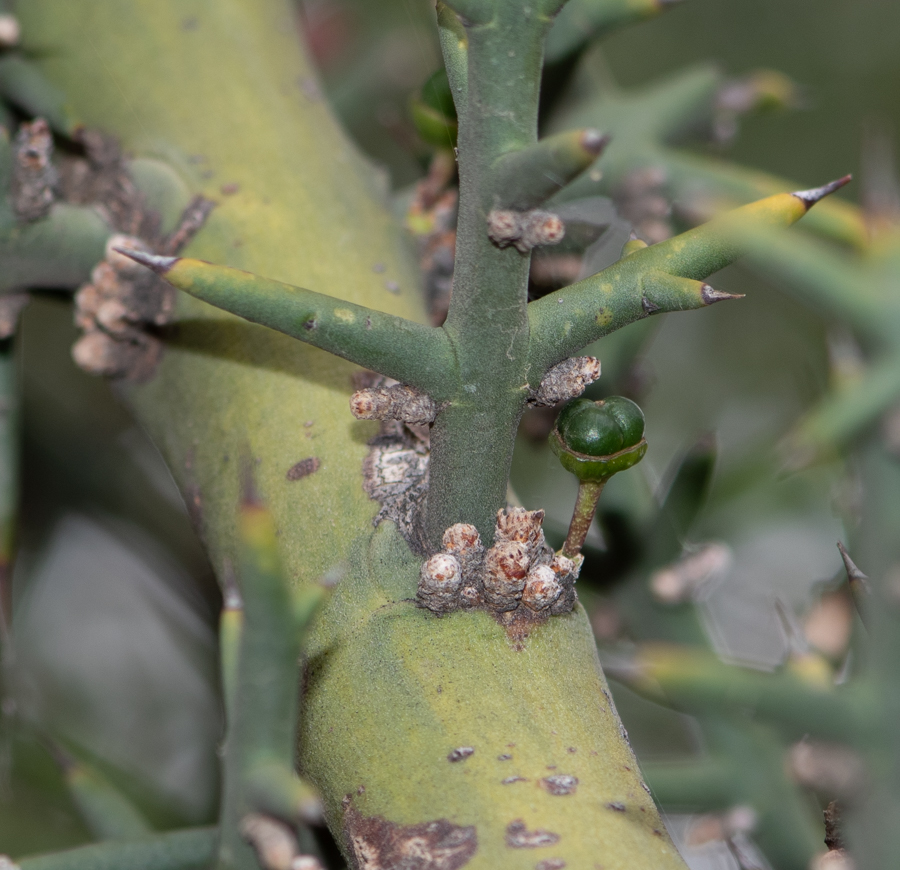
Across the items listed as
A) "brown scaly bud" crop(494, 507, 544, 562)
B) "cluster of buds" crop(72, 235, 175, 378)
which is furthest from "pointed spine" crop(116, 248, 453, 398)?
"cluster of buds" crop(72, 235, 175, 378)

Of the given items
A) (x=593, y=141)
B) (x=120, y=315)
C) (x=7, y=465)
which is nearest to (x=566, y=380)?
(x=593, y=141)

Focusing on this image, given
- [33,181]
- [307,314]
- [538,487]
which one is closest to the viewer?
[307,314]

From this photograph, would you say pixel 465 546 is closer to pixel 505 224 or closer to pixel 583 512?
pixel 583 512

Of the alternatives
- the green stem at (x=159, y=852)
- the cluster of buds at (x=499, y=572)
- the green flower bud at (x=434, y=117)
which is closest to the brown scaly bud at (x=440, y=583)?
the cluster of buds at (x=499, y=572)

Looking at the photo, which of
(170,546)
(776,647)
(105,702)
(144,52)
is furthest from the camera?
(105,702)

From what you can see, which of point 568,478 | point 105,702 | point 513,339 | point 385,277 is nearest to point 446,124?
point 385,277

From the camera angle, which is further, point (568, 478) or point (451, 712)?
point (568, 478)

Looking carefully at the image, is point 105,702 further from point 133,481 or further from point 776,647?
point 776,647
